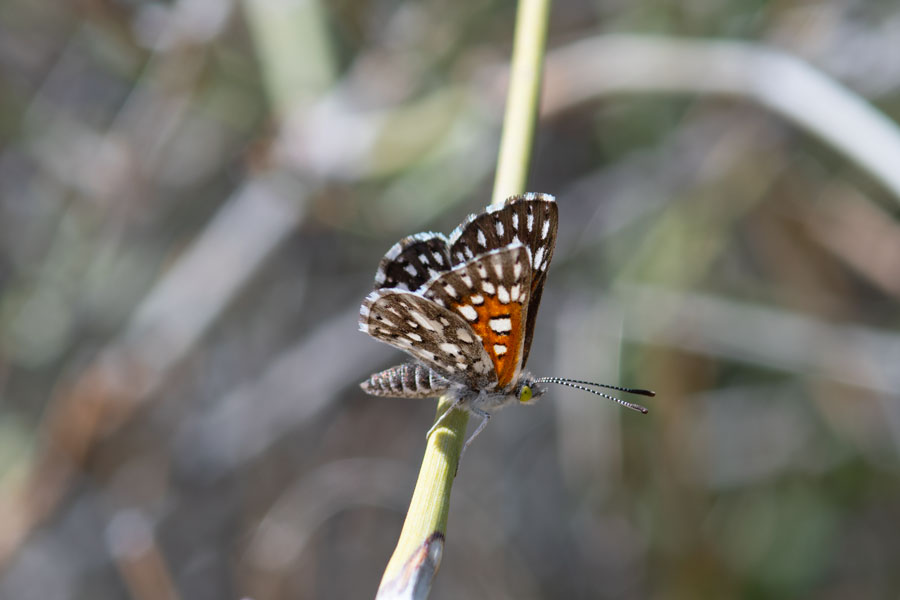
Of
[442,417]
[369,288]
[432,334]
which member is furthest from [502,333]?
[369,288]

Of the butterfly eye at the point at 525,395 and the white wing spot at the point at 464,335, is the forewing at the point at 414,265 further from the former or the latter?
the butterfly eye at the point at 525,395

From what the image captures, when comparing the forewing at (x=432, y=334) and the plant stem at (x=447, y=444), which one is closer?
the plant stem at (x=447, y=444)

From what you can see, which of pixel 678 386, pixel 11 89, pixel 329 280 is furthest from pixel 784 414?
pixel 11 89

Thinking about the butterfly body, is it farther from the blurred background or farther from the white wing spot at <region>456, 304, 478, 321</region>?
the blurred background

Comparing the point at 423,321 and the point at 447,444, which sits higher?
the point at 423,321

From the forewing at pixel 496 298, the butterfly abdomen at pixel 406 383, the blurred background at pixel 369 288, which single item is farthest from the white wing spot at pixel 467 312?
the blurred background at pixel 369 288

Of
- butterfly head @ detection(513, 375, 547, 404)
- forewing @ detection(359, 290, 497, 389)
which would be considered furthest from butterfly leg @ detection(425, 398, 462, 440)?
butterfly head @ detection(513, 375, 547, 404)

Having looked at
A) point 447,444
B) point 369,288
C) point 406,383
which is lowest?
point 447,444

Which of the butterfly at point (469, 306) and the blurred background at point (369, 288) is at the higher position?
the blurred background at point (369, 288)

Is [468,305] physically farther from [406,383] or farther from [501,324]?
[406,383]
